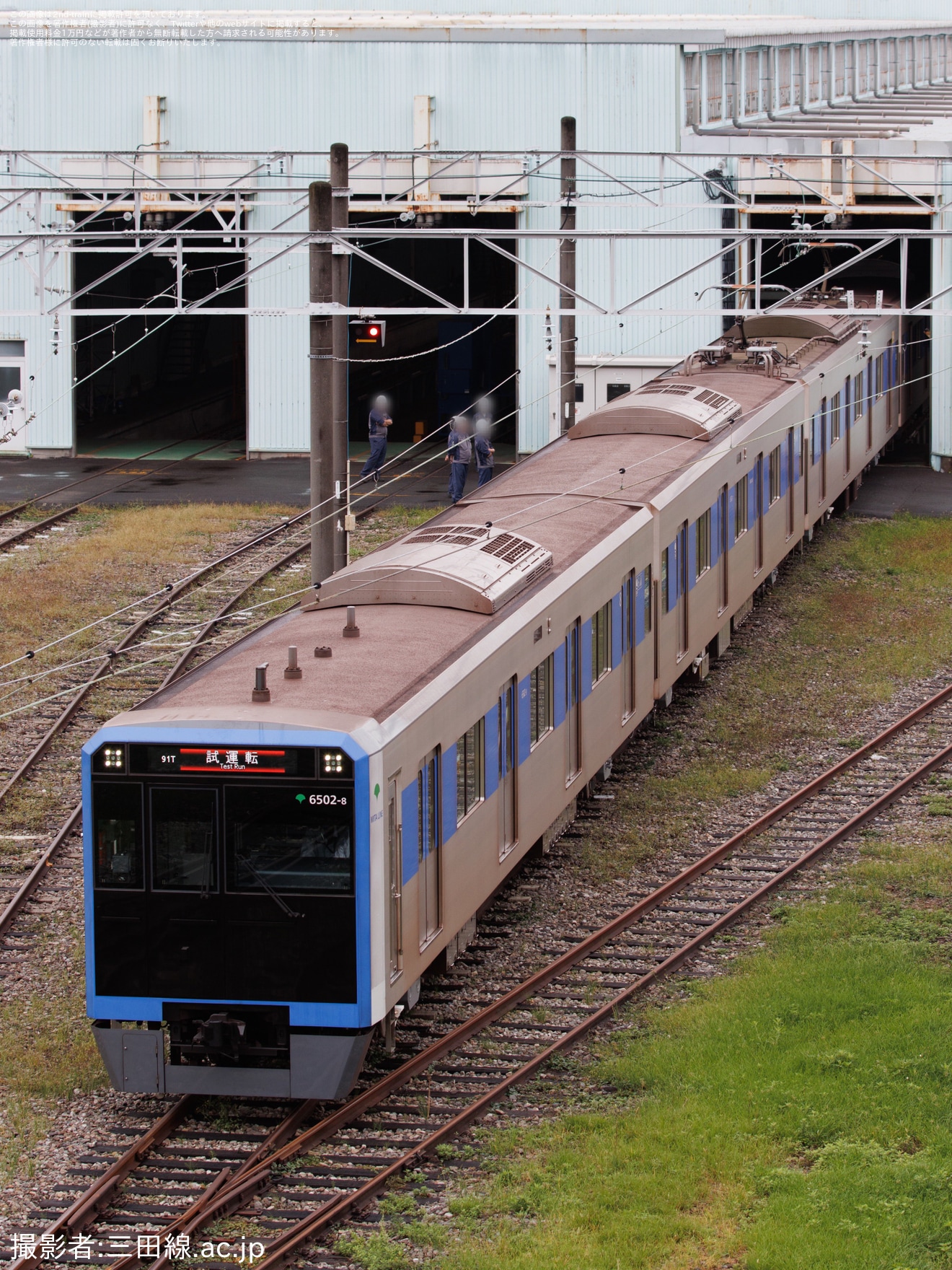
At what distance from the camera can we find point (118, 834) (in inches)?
381

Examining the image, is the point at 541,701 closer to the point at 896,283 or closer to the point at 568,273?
the point at 568,273

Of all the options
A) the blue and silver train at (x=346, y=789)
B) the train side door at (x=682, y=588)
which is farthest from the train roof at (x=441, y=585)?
the train side door at (x=682, y=588)

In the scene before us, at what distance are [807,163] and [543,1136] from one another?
79.9 feet

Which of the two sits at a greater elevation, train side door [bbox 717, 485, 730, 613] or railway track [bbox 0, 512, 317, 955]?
train side door [bbox 717, 485, 730, 613]

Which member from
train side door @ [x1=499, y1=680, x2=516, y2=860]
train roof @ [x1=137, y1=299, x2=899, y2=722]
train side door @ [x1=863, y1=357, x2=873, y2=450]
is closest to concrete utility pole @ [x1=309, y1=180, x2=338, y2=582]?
train roof @ [x1=137, y1=299, x2=899, y2=722]

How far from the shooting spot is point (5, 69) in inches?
→ 1280

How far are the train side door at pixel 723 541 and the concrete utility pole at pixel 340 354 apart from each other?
375 centimetres

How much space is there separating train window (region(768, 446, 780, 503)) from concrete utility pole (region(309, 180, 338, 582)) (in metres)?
A: 6.19

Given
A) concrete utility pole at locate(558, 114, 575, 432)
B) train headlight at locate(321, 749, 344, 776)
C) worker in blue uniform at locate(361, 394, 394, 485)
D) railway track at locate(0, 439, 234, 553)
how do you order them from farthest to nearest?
worker in blue uniform at locate(361, 394, 394, 485) < railway track at locate(0, 439, 234, 553) < concrete utility pole at locate(558, 114, 575, 432) < train headlight at locate(321, 749, 344, 776)

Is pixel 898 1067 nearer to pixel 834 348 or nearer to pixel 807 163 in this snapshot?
pixel 834 348

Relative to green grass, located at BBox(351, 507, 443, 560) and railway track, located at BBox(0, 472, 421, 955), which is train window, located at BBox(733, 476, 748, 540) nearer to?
railway track, located at BBox(0, 472, 421, 955)

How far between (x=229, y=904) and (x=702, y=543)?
9.31 metres

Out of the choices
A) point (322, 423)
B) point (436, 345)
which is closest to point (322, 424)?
point (322, 423)

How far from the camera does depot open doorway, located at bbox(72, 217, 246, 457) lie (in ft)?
120
